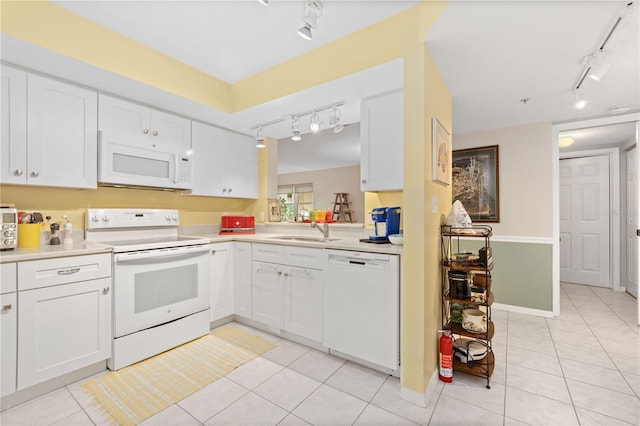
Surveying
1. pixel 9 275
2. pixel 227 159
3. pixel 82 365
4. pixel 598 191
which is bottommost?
pixel 82 365

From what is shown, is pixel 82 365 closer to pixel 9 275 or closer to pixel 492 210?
pixel 9 275

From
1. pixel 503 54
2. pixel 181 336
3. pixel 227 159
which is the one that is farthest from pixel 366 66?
pixel 181 336

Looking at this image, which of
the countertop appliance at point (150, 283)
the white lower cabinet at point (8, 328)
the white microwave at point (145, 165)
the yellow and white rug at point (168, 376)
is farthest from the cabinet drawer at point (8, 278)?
the white microwave at point (145, 165)

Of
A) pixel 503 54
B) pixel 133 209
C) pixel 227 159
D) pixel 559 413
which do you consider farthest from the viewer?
pixel 227 159

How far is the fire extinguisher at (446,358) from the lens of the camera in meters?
1.99

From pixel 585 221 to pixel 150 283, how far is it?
6.01 meters

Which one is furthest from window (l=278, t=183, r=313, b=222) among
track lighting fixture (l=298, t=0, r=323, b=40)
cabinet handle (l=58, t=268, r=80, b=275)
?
track lighting fixture (l=298, t=0, r=323, b=40)

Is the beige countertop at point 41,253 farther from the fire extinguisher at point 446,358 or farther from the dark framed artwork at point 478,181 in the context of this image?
the dark framed artwork at point 478,181

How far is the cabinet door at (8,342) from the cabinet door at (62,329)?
25 millimetres

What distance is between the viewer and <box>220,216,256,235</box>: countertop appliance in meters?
3.43

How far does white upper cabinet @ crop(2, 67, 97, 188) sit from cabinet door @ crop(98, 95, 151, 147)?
0.06 m

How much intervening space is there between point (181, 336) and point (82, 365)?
2.24ft

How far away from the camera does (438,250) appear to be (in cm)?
214

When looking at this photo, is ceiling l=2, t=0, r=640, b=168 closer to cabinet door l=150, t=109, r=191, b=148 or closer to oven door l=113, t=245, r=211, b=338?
cabinet door l=150, t=109, r=191, b=148
